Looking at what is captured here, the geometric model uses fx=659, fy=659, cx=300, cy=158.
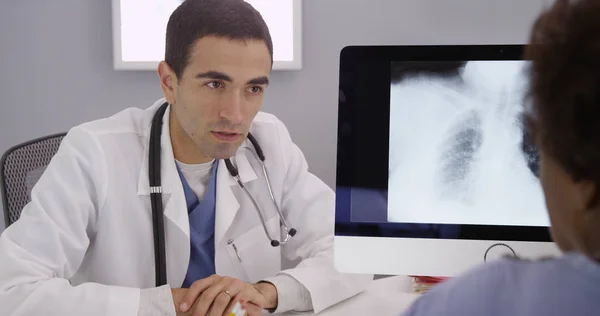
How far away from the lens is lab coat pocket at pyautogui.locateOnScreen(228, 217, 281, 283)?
3.92 ft

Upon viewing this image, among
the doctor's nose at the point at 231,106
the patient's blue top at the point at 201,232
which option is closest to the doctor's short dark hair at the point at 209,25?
the doctor's nose at the point at 231,106

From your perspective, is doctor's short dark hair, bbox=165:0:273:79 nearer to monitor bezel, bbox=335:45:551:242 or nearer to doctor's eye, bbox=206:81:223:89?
doctor's eye, bbox=206:81:223:89

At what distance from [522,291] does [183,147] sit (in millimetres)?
872

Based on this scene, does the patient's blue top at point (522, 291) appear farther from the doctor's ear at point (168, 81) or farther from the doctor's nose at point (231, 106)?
the doctor's ear at point (168, 81)

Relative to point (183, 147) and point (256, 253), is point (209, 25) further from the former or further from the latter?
point (256, 253)

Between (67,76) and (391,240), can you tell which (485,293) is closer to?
(391,240)

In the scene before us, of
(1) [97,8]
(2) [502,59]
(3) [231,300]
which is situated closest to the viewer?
(2) [502,59]

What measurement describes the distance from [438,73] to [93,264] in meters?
→ 0.68

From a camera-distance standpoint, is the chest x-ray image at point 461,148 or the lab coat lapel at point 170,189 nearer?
the chest x-ray image at point 461,148

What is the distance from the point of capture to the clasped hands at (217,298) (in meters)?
0.95

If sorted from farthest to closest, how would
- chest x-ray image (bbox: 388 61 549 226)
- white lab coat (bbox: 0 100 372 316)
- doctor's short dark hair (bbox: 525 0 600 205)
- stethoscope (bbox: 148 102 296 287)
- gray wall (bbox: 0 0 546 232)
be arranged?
gray wall (bbox: 0 0 546 232) < stethoscope (bbox: 148 102 296 287) < white lab coat (bbox: 0 100 372 316) < chest x-ray image (bbox: 388 61 549 226) < doctor's short dark hair (bbox: 525 0 600 205)

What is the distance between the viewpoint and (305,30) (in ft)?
5.17

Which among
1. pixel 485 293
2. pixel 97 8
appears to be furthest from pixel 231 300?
pixel 97 8

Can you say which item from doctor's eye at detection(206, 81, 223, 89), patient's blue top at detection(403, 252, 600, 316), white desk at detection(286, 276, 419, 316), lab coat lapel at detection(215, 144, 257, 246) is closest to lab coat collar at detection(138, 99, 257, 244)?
lab coat lapel at detection(215, 144, 257, 246)
